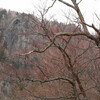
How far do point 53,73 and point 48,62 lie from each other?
182 cm

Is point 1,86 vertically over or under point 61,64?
over

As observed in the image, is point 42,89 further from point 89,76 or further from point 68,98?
point 68,98

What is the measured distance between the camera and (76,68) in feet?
32.0

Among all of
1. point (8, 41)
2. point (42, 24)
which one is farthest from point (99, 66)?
point (8, 41)

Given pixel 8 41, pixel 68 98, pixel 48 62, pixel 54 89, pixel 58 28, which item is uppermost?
pixel 8 41

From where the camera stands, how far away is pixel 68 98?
858 cm

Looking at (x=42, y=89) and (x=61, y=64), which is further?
(x=42, y=89)

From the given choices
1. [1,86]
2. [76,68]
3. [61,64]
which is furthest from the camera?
[1,86]

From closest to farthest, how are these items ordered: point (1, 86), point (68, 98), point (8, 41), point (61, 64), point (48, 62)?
point (68, 98) < point (61, 64) < point (48, 62) < point (1, 86) < point (8, 41)

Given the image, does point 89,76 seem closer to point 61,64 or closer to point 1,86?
point 61,64

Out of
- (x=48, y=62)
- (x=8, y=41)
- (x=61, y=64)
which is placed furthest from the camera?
(x=8, y=41)

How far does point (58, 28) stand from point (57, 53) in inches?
58.7

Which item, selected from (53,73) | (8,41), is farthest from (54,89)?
(8,41)

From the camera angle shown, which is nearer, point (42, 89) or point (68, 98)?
point (68, 98)
